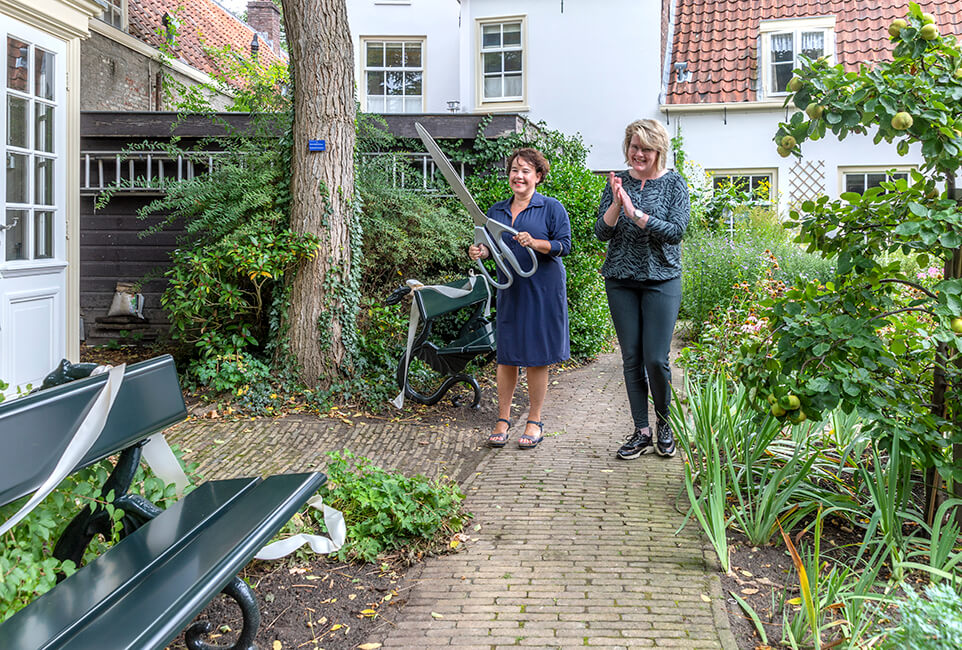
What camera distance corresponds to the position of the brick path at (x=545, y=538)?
2.76m

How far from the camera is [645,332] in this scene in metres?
4.55

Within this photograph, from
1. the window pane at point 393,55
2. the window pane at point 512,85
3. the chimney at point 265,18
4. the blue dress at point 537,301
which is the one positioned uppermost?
the chimney at point 265,18

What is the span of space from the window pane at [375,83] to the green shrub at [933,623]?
17.7 m

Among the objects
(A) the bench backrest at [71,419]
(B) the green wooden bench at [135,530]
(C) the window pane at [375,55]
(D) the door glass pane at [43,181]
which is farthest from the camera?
(C) the window pane at [375,55]

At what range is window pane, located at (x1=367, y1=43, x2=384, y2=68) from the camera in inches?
722

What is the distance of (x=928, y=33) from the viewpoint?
2.86m

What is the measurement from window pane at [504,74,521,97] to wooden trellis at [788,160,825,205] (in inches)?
227

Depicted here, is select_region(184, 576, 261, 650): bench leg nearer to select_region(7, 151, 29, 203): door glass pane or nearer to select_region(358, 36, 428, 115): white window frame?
select_region(7, 151, 29, 203): door glass pane

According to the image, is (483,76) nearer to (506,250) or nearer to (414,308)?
(414,308)

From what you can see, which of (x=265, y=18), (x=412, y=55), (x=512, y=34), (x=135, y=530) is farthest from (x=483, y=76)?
(x=135, y=530)

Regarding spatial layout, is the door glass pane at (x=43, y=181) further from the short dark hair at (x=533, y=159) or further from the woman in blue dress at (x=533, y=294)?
the short dark hair at (x=533, y=159)

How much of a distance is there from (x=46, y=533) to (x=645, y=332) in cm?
311

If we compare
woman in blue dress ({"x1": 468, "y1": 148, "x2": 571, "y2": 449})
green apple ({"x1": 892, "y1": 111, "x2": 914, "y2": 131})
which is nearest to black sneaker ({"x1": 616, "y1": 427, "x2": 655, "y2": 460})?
woman in blue dress ({"x1": 468, "y1": 148, "x2": 571, "y2": 449})

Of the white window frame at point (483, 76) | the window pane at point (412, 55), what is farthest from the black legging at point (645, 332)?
the window pane at point (412, 55)
